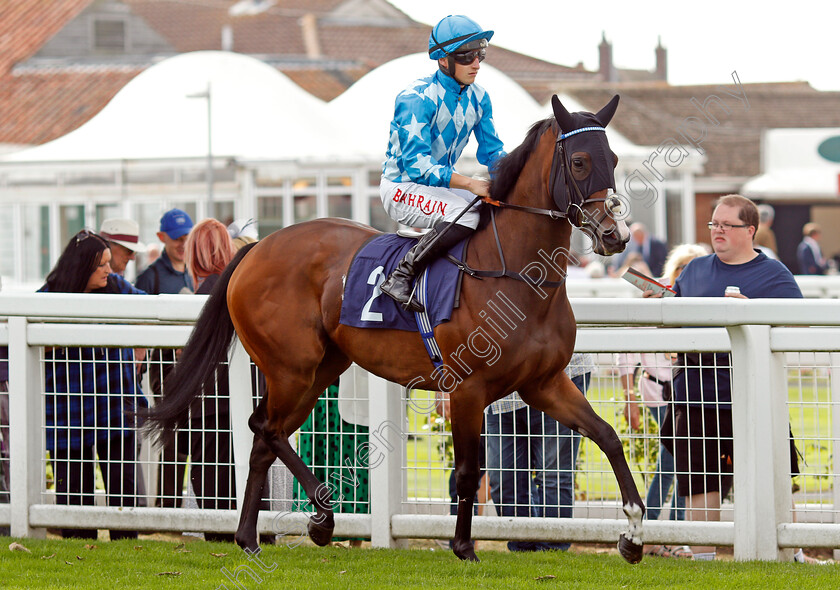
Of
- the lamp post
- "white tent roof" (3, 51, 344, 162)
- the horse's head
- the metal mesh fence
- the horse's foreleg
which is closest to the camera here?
the horse's head

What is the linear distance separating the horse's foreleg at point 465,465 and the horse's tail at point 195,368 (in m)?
1.23

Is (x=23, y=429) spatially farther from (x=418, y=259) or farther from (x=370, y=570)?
(x=418, y=259)

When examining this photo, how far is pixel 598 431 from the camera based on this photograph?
4.22 meters

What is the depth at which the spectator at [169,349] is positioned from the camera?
17.1 ft

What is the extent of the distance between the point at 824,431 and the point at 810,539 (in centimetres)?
48

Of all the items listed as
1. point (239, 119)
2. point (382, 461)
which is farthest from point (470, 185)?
point (239, 119)

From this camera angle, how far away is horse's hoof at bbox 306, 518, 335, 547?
Result: 462cm

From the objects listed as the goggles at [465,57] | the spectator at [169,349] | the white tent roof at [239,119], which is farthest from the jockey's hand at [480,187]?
the white tent roof at [239,119]

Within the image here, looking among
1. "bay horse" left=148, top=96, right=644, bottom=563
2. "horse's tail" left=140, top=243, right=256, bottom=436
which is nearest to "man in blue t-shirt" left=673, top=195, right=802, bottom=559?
"bay horse" left=148, top=96, right=644, bottom=563

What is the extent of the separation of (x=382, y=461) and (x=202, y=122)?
33.9 ft

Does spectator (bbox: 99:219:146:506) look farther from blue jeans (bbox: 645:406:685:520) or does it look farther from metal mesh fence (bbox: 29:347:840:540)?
blue jeans (bbox: 645:406:685:520)

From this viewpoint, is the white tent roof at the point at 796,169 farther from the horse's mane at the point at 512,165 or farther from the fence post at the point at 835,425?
the horse's mane at the point at 512,165

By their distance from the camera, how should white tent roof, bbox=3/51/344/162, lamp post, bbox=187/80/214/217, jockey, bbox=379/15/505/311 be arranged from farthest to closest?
1. white tent roof, bbox=3/51/344/162
2. lamp post, bbox=187/80/214/217
3. jockey, bbox=379/15/505/311

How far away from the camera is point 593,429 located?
167 inches
